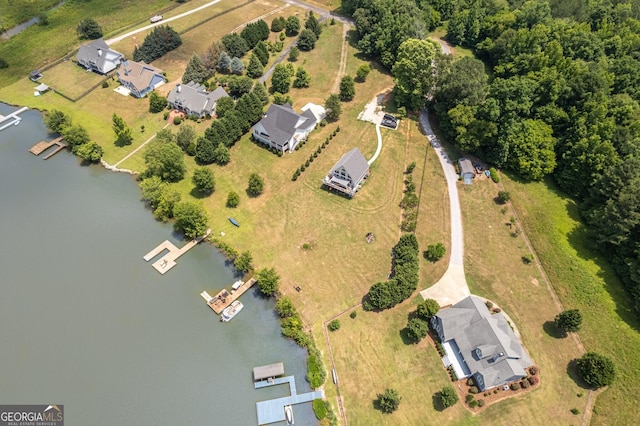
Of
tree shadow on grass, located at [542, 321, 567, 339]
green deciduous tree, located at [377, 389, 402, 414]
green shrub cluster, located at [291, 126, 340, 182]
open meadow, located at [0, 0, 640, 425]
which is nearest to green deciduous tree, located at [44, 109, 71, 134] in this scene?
open meadow, located at [0, 0, 640, 425]

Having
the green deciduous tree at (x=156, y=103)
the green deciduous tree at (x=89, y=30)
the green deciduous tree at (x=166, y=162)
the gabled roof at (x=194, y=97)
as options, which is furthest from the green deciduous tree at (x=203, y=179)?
the green deciduous tree at (x=89, y=30)

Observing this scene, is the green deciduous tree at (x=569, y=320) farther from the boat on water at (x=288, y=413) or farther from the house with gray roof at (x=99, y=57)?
the house with gray roof at (x=99, y=57)

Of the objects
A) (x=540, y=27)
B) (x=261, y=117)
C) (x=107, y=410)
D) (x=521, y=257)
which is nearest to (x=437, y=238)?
(x=521, y=257)

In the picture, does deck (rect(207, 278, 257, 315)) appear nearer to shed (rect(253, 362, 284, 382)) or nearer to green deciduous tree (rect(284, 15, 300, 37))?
shed (rect(253, 362, 284, 382))

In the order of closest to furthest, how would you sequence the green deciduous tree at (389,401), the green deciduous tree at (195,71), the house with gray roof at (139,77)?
1. the green deciduous tree at (389,401)
2. the house with gray roof at (139,77)
3. the green deciduous tree at (195,71)

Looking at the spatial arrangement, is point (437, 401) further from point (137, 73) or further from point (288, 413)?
point (137, 73)
